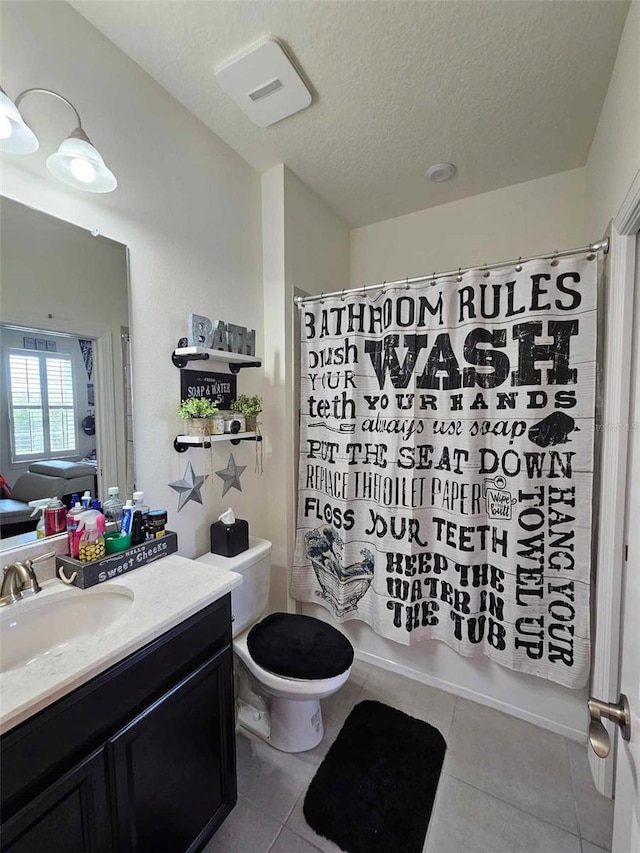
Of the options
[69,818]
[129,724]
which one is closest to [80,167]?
[129,724]

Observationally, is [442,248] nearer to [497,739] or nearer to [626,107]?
[626,107]

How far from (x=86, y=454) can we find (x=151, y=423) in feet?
0.87

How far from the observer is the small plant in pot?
4.94 feet

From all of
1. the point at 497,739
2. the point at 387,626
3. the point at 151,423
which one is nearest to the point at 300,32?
the point at 151,423

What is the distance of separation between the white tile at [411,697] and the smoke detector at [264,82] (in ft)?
9.00

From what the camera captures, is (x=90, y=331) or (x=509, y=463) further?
(x=509, y=463)

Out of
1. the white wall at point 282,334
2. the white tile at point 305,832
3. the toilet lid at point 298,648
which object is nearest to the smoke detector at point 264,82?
the white wall at point 282,334

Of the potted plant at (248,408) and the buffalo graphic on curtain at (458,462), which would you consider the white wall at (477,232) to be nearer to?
the buffalo graphic on curtain at (458,462)

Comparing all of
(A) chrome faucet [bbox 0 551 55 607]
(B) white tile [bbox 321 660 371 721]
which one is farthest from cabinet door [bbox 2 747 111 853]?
(B) white tile [bbox 321 660 371 721]

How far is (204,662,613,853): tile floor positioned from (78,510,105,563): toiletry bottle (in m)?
1.03

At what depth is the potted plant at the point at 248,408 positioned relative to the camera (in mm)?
1745

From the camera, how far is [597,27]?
1.21 m

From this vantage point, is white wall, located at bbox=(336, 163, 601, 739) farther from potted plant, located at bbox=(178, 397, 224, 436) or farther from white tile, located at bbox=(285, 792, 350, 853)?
potted plant, located at bbox=(178, 397, 224, 436)

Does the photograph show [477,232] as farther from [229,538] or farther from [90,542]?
[90,542]
